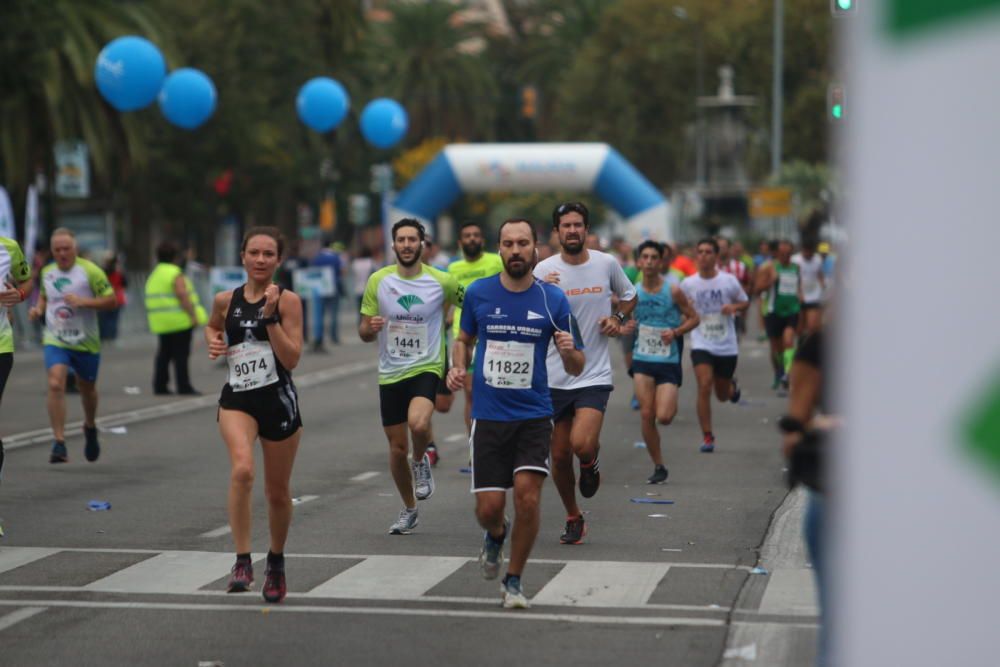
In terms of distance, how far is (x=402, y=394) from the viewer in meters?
10.5

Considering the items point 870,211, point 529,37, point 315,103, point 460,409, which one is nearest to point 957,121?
point 870,211

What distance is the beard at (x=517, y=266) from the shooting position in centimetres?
796

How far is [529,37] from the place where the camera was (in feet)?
270

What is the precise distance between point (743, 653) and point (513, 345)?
1.90 m

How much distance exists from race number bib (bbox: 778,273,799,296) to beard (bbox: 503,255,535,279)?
546 inches

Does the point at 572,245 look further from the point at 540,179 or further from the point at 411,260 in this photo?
the point at 540,179

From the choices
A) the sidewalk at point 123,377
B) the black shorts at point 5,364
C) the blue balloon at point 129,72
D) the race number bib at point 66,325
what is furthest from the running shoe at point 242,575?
the blue balloon at point 129,72

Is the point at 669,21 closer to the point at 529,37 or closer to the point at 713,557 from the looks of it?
the point at 529,37

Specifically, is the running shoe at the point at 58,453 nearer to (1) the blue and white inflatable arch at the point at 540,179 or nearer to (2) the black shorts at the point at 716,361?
(2) the black shorts at the point at 716,361

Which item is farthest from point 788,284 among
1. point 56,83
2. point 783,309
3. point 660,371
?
point 56,83

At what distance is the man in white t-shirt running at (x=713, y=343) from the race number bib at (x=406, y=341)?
4.75 meters

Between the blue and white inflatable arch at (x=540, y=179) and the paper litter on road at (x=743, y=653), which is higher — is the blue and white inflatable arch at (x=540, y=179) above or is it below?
above

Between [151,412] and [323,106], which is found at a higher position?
[323,106]

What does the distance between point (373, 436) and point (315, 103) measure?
15.7 meters
